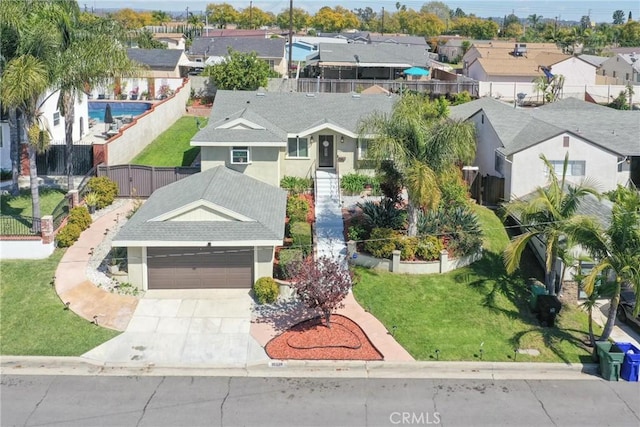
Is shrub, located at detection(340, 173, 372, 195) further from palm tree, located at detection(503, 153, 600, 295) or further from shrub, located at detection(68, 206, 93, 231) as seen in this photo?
shrub, located at detection(68, 206, 93, 231)

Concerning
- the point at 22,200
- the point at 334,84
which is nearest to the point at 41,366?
the point at 22,200

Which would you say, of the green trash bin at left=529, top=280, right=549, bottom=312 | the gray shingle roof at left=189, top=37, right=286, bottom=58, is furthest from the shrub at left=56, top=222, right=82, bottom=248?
the gray shingle roof at left=189, top=37, right=286, bottom=58

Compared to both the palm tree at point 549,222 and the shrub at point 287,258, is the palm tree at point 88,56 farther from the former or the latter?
the palm tree at point 549,222

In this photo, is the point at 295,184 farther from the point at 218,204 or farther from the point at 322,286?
the point at 322,286

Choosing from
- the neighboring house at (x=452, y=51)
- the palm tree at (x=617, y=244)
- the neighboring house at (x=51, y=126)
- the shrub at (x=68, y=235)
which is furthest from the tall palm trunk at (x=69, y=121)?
the neighboring house at (x=452, y=51)

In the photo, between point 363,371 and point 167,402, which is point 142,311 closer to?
point 167,402

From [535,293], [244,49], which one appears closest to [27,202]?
[535,293]
